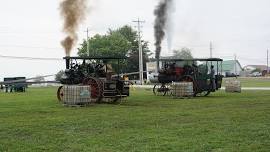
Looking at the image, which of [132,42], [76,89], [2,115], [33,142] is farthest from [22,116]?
[132,42]

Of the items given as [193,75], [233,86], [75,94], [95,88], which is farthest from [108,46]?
[75,94]

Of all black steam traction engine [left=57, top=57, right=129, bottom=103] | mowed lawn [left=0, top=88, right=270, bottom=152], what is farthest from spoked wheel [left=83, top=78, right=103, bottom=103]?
mowed lawn [left=0, top=88, right=270, bottom=152]

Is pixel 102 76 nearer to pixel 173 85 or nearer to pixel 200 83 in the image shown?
pixel 173 85

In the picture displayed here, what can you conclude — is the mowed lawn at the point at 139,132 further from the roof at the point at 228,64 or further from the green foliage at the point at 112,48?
the roof at the point at 228,64

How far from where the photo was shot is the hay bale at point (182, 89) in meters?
24.9

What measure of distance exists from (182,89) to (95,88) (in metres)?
5.20

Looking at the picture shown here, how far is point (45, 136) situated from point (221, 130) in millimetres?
3850

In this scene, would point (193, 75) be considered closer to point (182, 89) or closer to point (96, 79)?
point (182, 89)

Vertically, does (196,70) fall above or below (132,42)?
below

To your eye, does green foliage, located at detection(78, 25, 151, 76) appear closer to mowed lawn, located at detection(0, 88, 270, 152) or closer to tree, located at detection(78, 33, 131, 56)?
tree, located at detection(78, 33, 131, 56)

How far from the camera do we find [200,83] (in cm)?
2642

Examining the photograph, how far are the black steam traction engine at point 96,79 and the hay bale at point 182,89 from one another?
11.0 feet

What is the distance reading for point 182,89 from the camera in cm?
2500

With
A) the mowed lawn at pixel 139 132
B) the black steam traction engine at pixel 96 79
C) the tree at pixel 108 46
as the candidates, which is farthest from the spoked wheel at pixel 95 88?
the tree at pixel 108 46
